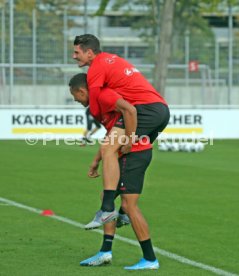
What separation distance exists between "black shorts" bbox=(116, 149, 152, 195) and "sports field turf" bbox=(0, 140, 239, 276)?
0.74 m

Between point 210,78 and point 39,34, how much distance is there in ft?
21.2

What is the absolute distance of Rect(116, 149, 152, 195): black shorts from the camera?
10164 millimetres

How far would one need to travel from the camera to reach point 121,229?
13.0m

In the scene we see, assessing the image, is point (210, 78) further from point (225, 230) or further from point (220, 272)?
point (220, 272)

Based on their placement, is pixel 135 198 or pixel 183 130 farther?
pixel 183 130

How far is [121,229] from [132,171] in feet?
9.53

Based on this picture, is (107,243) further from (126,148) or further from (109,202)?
(126,148)

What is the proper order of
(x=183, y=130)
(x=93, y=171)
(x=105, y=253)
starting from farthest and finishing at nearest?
(x=183, y=130) < (x=93, y=171) < (x=105, y=253)

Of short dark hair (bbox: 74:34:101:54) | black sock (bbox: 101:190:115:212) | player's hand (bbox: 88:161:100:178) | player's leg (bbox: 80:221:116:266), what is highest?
short dark hair (bbox: 74:34:101:54)
